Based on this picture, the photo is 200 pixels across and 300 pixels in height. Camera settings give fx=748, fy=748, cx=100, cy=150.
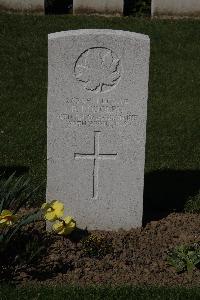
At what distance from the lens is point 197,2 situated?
1499cm

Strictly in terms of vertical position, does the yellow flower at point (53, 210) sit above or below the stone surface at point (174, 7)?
below

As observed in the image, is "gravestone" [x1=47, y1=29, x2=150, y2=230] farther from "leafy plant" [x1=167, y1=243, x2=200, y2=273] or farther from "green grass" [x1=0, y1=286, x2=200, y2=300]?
"green grass" [x1=0, y1=286, x2=200, y2=300]

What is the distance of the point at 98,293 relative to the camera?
5.23m

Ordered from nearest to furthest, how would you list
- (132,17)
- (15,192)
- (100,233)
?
(15,192)
(100,233)
(132,17)

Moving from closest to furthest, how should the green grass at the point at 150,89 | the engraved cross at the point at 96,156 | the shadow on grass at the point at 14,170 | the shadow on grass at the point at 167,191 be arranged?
the engraved cross at the point at 96,156 → the shadow on grass at the point at 167,191 → the shadow on grass at the point at 14,170 → the green grass at the point at 150,89

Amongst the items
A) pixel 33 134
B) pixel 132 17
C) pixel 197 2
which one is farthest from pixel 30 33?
pixel 33 134

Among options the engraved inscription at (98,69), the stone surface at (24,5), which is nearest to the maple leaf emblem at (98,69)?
the engraved inscription at (98,69)

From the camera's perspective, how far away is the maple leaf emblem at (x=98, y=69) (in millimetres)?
5996

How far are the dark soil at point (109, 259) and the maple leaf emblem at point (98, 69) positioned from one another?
1.24m

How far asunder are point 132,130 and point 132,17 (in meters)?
9.17

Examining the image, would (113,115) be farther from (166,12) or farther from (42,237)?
(166,12)

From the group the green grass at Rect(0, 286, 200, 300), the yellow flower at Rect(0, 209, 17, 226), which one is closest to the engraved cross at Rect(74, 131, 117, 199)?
the yellow flower at Rect(0, 209, 17, 226)

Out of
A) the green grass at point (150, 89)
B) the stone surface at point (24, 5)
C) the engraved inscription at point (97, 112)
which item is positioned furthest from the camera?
the stone surface at point (24, 5)

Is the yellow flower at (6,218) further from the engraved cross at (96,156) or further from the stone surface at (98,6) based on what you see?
the stone surface at (98,6)
